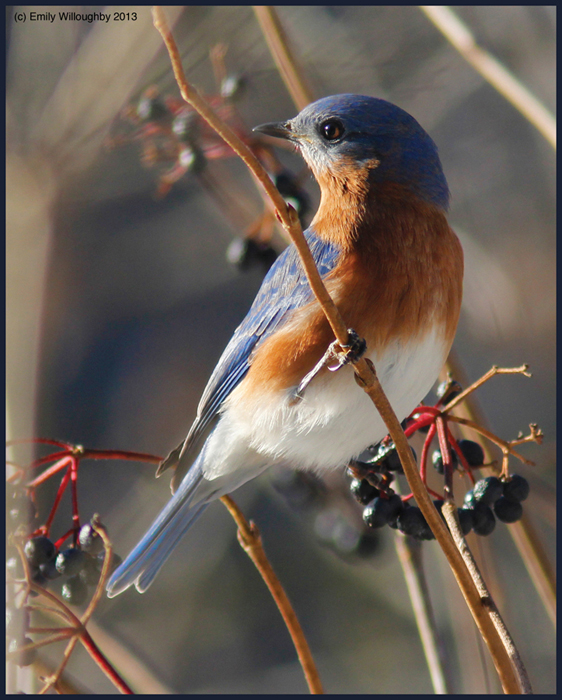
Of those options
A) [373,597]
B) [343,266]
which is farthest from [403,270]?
[373,597]

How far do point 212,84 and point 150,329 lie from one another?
1896 millimetres

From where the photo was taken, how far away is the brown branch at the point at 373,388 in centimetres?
150

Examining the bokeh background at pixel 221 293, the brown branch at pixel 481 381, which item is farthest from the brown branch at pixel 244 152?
the bokeh background at pixel 221 293

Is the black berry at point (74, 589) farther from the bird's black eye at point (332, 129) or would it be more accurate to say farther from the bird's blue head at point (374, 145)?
the bird's black eye at point (332, 129)

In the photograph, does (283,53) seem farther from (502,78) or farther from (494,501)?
(494,501)

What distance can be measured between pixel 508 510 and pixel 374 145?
1.47 m

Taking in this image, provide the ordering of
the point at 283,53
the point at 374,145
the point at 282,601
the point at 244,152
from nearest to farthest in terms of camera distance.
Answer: the point at 244,152, the point at 282,601, the point at 283,53, the point at 374,145

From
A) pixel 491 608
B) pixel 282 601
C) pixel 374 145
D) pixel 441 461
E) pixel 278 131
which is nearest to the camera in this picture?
pixel 491 608

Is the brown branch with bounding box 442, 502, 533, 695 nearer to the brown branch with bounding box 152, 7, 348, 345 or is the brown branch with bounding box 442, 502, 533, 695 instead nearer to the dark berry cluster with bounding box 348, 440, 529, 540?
the dark berry cluster with bounding box 348, 440, 529, 540

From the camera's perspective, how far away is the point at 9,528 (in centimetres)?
243

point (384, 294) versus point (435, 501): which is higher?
point (384, 294)

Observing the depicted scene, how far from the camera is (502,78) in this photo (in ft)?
9.04

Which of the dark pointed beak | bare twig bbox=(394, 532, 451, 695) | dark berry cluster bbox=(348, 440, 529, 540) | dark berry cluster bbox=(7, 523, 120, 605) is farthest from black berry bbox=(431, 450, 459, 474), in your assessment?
the dark pointed beak

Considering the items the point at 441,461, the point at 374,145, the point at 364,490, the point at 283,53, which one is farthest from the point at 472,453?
the point at 283,53
